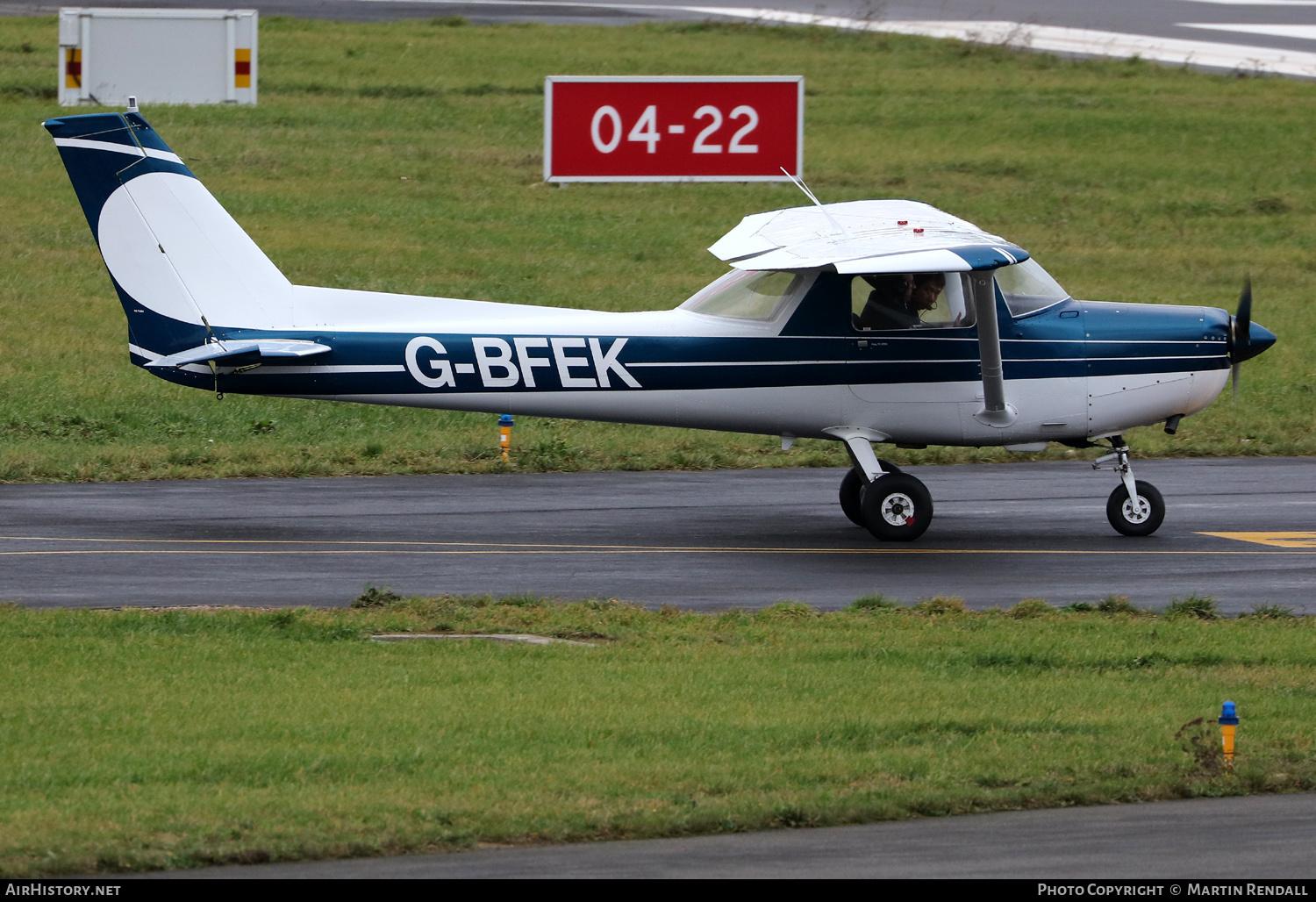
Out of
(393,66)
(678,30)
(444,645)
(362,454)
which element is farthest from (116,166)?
(678,30)

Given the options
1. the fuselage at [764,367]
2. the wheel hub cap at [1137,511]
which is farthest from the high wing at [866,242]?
the wheel hub cap at [1137,511]

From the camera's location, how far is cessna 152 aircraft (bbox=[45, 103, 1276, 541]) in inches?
582

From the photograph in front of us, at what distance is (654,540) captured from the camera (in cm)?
1508

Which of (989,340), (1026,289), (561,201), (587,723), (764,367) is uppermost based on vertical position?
(561,201)

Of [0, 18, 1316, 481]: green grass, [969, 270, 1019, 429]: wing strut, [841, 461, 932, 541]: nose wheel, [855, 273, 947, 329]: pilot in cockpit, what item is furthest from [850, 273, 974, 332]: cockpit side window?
[0, 18, 1316, 481]: green grass

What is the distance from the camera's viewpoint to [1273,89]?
1494 inches

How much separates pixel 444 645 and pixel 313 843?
3.55 meters

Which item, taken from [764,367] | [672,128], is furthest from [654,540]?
[672,128]

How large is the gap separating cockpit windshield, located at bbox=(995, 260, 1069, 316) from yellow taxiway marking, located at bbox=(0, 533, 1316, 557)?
2.10 metres

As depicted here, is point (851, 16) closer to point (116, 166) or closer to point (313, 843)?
point (116, 166)

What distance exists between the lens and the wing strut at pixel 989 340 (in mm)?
14609

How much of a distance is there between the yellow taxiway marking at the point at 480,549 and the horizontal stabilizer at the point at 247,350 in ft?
4.99

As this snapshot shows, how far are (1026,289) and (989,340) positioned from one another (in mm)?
920

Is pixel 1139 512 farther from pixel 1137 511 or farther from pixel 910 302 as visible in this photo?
pixel 910 302
